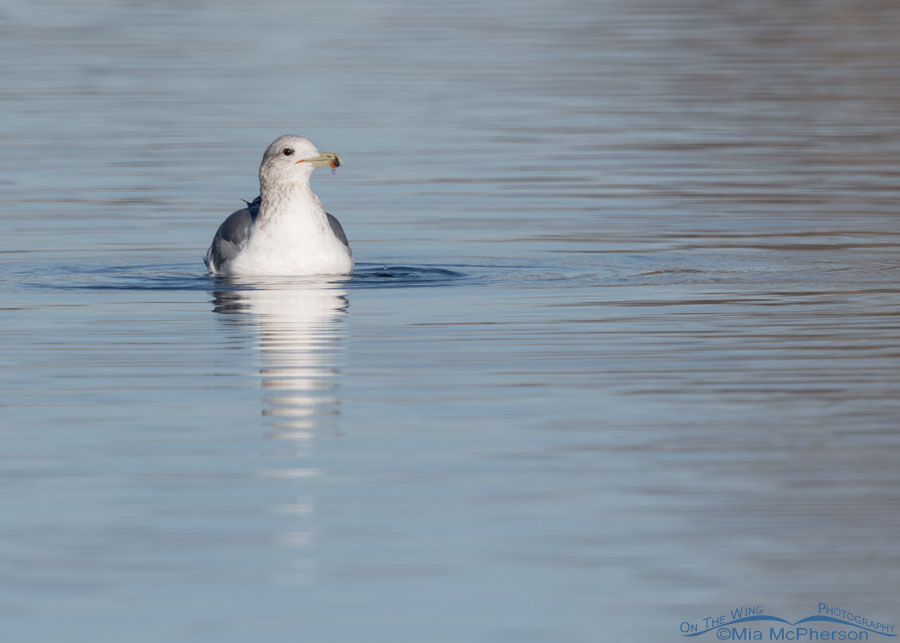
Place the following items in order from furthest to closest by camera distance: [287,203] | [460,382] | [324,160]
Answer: [324,160] → [287,203] → [460,382]

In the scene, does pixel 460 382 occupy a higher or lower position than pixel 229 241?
lower

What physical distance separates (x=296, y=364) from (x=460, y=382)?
3.71 ft

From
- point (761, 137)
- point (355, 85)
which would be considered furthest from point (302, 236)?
point (355, 85)

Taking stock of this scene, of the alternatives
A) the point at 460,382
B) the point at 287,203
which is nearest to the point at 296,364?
the point at 460,382

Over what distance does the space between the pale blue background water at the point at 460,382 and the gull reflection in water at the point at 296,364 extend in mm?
31

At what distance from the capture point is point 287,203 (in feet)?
52.4

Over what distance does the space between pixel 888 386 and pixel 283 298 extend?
513cm

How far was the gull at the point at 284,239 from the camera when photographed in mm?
15727

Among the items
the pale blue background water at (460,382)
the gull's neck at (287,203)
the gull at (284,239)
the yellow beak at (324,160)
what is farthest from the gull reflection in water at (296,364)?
the yellow beak at (324,160)

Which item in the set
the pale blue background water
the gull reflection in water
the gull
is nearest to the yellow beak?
the gull

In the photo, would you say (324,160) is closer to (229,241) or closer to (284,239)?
(284,239)

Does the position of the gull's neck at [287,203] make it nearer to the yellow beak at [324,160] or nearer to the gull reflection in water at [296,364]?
the yellow beak at [324,160]

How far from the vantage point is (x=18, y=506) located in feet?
28.8

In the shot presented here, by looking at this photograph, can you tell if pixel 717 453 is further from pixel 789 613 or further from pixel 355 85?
pixel 355 85
